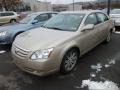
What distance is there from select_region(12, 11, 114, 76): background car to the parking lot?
283 millimetres

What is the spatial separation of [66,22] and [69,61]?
1291 mm

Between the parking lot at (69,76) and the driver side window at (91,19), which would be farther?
the driver side window at (91,19)

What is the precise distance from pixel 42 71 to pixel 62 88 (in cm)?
56

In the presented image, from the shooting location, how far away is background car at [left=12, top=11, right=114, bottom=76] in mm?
3225

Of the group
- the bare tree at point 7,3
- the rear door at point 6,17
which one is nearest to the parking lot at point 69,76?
the rear door at point 6,17

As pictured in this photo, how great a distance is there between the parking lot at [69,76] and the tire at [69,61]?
0.14 metres

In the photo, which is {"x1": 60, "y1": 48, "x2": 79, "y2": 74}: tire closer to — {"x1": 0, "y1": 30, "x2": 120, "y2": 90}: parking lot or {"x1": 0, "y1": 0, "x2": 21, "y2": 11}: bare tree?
{"x1": 0, "y1": 30, "x2": 120, "y2": 90}: parking lot

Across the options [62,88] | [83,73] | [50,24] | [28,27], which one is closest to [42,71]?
[62,88]

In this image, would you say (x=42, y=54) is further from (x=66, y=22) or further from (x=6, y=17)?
(x=6, y=17)

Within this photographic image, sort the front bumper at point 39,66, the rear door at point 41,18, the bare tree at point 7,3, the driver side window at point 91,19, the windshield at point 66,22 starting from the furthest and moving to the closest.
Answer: the bare tree at point 7,3
the rear door at point 41,18
the driver side window at point 91,19
the windshield at point 66,22
the front bumper at point 39,66

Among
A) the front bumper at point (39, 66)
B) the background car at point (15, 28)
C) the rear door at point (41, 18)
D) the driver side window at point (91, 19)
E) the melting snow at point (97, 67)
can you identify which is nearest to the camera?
the front bumper at point (39, 66)

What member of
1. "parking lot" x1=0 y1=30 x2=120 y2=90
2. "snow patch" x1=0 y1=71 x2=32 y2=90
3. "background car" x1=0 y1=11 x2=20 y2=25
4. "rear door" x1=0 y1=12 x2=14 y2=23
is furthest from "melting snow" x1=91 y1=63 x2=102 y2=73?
"rear door" x1=0 y1=12 x2=14 y2=23

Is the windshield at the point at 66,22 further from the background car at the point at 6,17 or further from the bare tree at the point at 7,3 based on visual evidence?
the bare tree at the point at 7,3

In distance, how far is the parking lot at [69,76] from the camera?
3349mm
